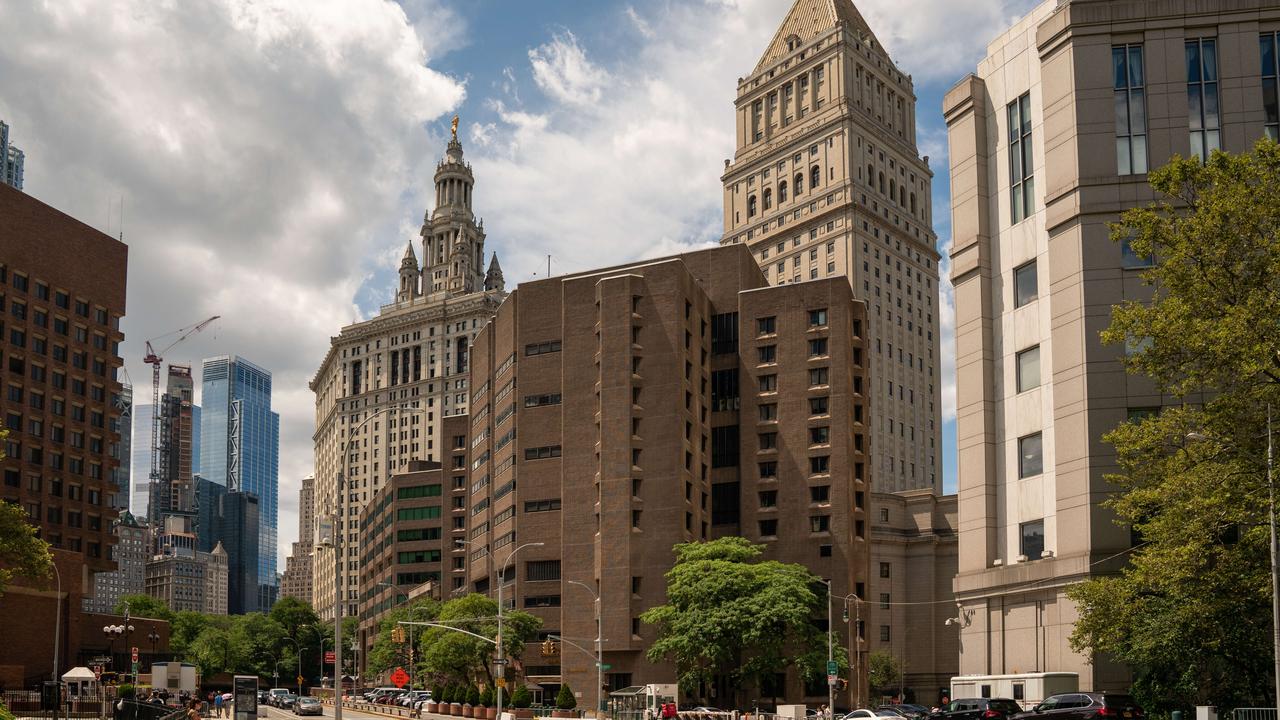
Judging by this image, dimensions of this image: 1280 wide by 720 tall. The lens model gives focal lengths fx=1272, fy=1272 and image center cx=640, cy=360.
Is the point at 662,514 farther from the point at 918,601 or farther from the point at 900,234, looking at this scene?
the point at 900,234

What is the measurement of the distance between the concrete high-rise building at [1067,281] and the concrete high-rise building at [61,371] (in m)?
92.9

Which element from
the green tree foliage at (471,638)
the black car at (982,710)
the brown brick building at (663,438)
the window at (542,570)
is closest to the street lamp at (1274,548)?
the black car at (982,710)

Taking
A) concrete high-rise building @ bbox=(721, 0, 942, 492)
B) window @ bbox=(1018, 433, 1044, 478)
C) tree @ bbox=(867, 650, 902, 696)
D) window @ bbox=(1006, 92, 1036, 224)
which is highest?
concrete high-rise building @ bbox=(721, 0, 942, 492)

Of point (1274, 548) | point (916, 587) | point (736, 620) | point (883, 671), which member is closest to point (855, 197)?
point (916, 587)

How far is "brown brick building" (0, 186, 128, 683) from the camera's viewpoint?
422ft

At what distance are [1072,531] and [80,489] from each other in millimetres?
109712

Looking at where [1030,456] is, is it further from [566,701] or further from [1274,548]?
[566,701]

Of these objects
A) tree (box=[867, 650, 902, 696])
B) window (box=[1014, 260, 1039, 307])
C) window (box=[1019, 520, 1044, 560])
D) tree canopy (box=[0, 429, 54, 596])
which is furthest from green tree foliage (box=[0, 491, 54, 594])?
tree (box=[867, 650, 902, 696])

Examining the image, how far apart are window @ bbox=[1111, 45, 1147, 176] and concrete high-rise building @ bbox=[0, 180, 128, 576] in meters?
103

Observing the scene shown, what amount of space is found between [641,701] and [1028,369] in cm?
4368

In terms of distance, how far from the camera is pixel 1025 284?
70.6 meters

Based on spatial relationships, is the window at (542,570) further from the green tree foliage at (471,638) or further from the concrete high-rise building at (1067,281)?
the concrete high-rise building at (1067,281)

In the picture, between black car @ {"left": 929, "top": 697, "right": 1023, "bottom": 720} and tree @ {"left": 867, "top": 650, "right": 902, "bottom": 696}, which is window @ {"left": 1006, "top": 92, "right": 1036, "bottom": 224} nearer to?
black car @ {"left": 929, "top": 697, "right": 1023, "bottom": 720}

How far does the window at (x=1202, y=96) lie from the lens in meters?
65.4
